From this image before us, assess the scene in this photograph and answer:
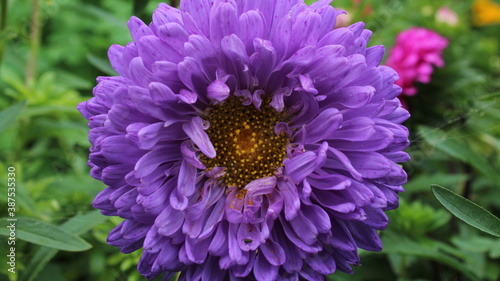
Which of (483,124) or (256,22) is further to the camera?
(483,124)

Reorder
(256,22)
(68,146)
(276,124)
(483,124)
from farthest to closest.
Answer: (68,146)
(483,124)
(276,124)
(256,22)

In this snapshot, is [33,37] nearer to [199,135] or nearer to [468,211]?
[199,135]

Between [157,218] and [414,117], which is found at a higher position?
[157,218]

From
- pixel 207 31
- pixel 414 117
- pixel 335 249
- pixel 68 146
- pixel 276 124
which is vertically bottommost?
pixel 68 146

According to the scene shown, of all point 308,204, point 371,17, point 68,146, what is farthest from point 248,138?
point 68,146

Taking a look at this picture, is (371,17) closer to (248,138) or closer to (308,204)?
(248,138)

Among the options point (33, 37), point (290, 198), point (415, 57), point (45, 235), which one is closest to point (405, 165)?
point (415, 57)

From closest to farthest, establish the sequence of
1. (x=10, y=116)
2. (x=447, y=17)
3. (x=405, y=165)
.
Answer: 1. (x=10, y=116)
2. (x=405, y=165)
3. (x=447, y=17)
